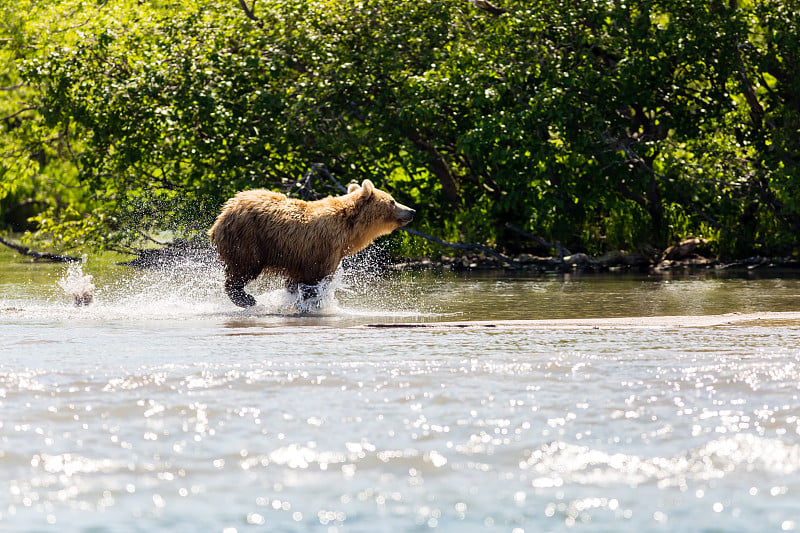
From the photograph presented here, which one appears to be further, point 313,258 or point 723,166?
point 723,166

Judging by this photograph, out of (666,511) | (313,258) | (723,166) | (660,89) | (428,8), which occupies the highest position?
(428,8)

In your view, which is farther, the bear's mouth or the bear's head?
the bear's mouth

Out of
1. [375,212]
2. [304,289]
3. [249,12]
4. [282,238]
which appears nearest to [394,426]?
[282,238]

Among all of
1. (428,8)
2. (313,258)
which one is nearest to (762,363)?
(313,258)

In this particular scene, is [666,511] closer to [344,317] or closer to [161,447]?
[161,447]

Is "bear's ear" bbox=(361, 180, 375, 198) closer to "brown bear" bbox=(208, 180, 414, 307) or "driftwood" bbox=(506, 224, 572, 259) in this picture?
"brown bear" bbox=(208, 180, 414, 307)

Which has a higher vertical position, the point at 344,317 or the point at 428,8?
the point at 428,8

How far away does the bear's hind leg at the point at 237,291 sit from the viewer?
10742mm

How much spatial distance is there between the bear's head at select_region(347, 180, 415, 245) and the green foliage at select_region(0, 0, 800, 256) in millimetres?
4452

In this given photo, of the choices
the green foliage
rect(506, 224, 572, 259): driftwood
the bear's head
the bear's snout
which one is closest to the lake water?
the bear's head

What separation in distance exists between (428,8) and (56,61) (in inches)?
229

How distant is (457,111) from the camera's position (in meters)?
16.7

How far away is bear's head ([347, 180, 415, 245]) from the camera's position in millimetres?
11070

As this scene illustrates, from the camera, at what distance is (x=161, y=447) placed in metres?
4.75
